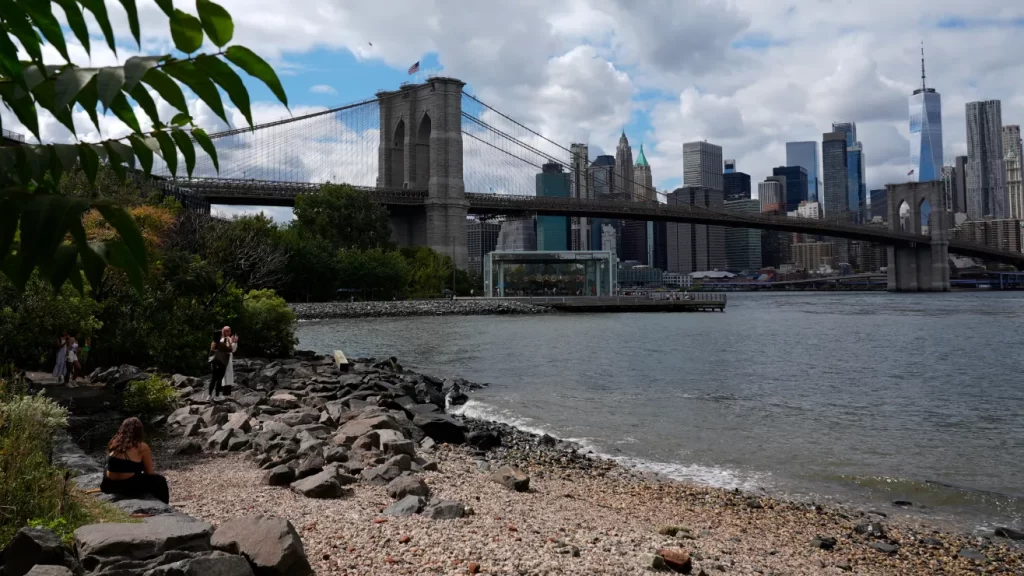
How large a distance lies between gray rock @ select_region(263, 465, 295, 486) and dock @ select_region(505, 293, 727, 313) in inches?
2226

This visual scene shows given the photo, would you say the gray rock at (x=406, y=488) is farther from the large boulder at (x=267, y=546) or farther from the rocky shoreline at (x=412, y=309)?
the rocky shoreline at (x=412, y=309)

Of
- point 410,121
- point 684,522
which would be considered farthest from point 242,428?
point 410,121

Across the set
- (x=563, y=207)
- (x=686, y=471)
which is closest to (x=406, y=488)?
(x=686, y=471)

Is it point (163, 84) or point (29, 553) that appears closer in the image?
point (163, 84)

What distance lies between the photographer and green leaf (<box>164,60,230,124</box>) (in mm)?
1172

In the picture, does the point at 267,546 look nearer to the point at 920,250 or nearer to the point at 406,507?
the point at 406,507

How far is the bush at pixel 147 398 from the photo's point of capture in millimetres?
10875

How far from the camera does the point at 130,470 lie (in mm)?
5855

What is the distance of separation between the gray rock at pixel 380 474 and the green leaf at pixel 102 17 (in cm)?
699

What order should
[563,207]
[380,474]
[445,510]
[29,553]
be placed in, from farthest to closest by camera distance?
1. [563,207]
2. [380,474]
3. [445,510]
4. [29,553]

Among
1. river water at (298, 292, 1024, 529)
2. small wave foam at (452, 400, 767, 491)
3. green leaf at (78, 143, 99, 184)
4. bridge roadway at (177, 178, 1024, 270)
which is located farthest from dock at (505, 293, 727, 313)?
green leaf at (78, 143, 99, 184)

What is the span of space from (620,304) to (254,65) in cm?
6392

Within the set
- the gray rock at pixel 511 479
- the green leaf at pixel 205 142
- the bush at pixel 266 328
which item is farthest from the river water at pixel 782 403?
the green leaf at pixel 205 142

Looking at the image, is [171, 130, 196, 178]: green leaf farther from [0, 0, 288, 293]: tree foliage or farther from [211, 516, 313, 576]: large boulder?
[211, 516, 313, 576]: large boulder
